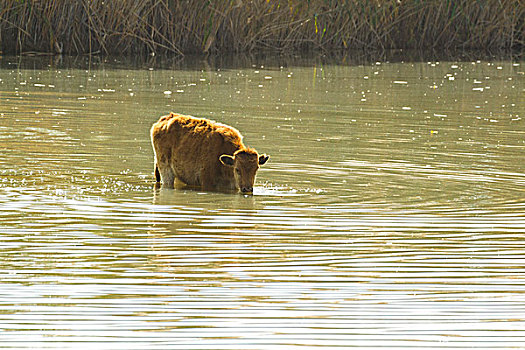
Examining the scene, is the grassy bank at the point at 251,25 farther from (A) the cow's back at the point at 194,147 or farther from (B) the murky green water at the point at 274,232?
(A) the cow's back at the point at 194,147

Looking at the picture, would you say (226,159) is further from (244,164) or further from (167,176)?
(167,176)

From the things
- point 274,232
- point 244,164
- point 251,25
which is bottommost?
point 274,232

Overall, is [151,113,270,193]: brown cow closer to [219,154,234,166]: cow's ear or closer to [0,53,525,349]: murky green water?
[219,154,234,166]: cow's ear

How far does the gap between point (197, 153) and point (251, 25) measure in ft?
55.9

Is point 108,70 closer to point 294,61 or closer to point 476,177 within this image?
point 294,61

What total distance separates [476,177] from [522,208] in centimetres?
159

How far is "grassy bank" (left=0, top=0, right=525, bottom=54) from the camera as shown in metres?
24.1

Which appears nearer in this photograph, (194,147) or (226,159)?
(226,159)

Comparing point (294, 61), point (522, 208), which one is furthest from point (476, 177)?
point (294, 61)

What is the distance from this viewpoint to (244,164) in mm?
8938

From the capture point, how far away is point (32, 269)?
6.10 meters

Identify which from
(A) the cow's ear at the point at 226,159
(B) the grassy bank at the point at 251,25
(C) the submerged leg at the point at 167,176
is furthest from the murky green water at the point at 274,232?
(B) the grassy bank at the point at 251,25

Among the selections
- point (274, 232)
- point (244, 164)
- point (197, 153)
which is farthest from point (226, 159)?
point (274, 232)

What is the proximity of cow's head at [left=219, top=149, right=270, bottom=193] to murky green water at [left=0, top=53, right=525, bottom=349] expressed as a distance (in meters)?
0.15
